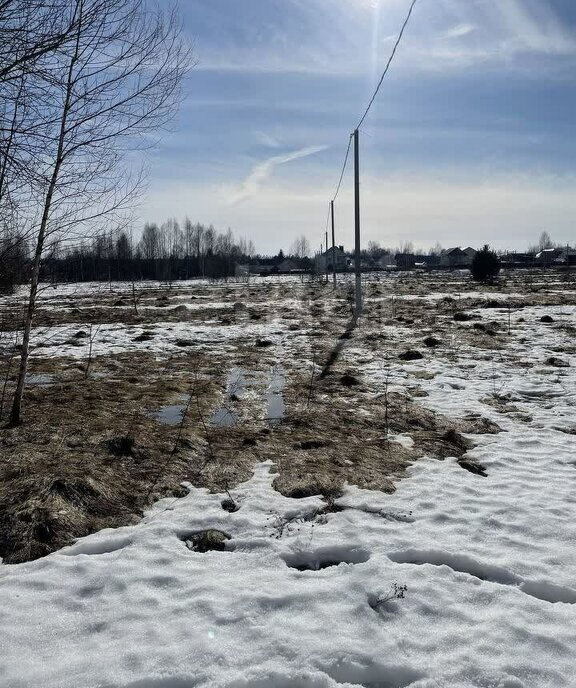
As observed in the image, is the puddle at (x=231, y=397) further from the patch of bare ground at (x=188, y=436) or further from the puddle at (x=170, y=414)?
the puddle at (x=170, y=414)

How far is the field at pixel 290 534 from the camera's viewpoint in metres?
2.43

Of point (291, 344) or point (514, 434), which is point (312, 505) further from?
point (291, 344)

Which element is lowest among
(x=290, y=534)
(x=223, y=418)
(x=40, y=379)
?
(x=290, y=534)

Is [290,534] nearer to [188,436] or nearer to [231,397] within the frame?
[188,436]

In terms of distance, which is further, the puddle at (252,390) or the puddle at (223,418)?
the puddle at (252,390)

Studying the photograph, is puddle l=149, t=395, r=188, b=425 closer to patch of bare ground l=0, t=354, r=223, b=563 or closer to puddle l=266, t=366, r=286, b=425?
patch of bare ground l=0, t=354, r=223, b=563

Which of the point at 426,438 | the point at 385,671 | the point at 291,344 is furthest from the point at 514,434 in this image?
the point at 291,344

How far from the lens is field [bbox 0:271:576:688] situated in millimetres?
2430

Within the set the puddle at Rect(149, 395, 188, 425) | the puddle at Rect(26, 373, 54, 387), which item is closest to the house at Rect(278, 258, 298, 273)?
the puddle at Rect(26, 373, 54, 387)

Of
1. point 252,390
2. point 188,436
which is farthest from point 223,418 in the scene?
point 252,390

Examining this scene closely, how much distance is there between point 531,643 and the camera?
2527 millimetres

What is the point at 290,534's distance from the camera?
362 centimetres

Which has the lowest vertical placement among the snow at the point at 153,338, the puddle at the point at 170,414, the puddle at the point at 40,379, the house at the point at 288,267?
the puddle at the point at 170,414

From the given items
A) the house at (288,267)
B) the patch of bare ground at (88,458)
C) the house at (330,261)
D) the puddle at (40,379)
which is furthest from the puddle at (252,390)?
the house at (288,267)
